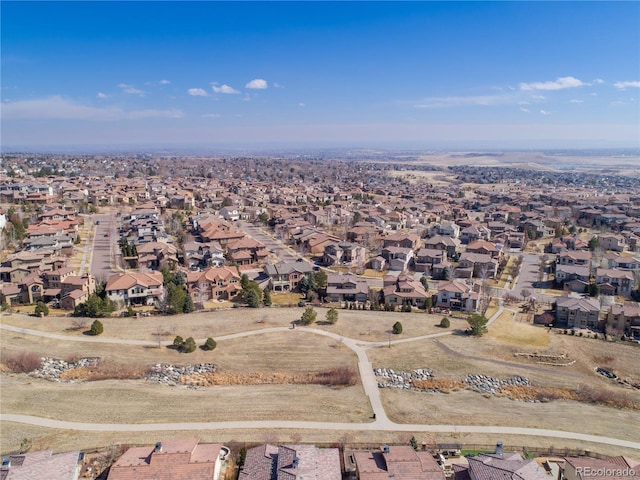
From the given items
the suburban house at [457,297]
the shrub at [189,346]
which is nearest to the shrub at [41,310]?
the shrub at [189,346]

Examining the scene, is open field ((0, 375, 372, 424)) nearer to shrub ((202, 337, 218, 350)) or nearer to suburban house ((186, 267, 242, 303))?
shrub ((202, 337, 218, 350))

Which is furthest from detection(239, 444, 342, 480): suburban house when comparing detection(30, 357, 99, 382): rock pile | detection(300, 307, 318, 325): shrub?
detection(30, 357, 99, 382): rock pile

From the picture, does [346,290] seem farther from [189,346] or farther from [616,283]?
[616,283]

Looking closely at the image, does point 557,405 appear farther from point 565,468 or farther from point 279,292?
point 279,292

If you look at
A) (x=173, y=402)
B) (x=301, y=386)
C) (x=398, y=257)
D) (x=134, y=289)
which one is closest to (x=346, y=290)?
(x=398, y=257)

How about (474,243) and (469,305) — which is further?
(474,243)

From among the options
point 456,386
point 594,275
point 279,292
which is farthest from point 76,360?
point 594,275

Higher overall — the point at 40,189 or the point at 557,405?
the point at 40,189
